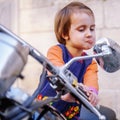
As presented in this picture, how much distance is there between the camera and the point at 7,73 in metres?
1.03

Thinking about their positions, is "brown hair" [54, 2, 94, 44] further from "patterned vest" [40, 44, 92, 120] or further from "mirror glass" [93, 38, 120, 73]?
"mirror glass" [93, 38, 120, 73]

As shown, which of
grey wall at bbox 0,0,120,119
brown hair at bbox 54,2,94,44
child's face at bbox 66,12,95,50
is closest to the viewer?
child's face at bbox 66,12,95,50

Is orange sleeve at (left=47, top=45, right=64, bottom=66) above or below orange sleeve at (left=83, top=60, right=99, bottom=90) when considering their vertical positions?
above

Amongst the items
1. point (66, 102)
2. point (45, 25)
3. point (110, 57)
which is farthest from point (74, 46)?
point (45, 25)

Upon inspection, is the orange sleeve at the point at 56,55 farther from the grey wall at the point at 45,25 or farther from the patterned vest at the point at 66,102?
the grey wall at the point at 45,25

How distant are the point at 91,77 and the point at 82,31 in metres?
0.22

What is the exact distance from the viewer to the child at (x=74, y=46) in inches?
69.6

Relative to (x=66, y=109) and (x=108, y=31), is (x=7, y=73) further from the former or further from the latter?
(x=108, y=31)

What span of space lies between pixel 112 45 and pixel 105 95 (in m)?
2.20

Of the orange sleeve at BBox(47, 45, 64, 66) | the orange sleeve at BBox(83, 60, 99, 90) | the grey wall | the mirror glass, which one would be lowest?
the grey wall

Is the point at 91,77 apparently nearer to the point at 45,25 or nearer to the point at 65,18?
the point at 65,18

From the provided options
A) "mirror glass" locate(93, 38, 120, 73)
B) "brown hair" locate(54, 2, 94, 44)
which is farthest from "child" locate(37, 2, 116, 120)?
"mirror glass" locate(93, 38, 120, 73)

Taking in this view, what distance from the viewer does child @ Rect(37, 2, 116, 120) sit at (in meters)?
1.77

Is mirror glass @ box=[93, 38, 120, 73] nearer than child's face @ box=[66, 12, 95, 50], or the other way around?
mirror glass @ box=[93, 38, 120, 73]
